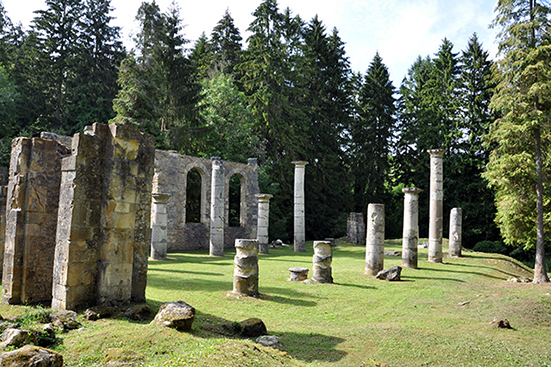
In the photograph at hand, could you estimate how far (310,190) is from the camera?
33.0 metres

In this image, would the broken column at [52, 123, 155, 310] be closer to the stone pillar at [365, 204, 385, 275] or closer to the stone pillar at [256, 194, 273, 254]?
the stone pillar at [365, 204, 385, 275]

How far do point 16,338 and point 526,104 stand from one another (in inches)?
588

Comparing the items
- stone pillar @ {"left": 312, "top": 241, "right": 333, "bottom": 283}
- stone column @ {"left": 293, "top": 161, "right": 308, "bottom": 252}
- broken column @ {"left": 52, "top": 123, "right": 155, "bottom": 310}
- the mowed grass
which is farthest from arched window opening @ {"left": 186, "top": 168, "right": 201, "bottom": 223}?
broken column @ {"left": 52, "top": 123, "right": 155, "bottom": 310}

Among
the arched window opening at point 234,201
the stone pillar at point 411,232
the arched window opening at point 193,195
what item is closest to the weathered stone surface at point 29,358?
the stone pillar at point 411,232

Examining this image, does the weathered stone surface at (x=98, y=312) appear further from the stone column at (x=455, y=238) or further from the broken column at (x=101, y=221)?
the stone column at (x=455, y=238)

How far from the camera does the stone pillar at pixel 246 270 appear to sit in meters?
9.65

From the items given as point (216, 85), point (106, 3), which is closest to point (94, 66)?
point (106, 3)

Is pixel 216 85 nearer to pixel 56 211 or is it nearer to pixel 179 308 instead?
pixel 56 211

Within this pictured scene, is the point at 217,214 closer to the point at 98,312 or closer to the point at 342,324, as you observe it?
the point at 342,324

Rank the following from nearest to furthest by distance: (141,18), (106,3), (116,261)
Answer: (116,261)
(141,18)
(106,3)

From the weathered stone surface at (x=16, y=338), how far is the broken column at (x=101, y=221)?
4.26 ft

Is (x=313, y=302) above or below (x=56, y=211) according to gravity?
below

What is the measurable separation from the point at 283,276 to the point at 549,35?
11.9 metres

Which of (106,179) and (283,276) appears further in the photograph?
(283,276)
